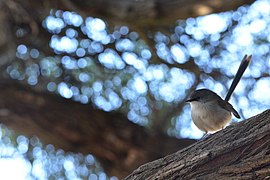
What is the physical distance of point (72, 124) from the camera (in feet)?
14.0

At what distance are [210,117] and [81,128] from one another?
4.01 ft

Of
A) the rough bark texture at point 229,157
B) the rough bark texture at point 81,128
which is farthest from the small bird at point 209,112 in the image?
the rough bark texture at point 229,157

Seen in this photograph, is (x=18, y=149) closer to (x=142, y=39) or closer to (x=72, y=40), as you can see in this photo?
(x=72, y=40)

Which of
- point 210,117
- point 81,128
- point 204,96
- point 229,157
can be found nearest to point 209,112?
point 210,117

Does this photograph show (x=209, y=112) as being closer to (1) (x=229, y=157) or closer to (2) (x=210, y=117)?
(2) (x=210, y=117)

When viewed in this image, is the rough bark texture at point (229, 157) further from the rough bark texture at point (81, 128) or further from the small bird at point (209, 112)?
the rough bark texture at point (81, 128)

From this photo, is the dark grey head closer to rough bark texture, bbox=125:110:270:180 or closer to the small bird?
the small bird

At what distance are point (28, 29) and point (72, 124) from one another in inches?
44.8

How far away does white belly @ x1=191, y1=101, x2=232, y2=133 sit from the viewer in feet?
11.5

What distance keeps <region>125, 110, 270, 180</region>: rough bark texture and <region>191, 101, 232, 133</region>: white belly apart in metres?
1.28

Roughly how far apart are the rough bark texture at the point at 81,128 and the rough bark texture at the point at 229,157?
211cm

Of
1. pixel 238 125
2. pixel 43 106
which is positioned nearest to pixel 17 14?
pixel 43 106

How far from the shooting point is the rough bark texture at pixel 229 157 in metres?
1.85

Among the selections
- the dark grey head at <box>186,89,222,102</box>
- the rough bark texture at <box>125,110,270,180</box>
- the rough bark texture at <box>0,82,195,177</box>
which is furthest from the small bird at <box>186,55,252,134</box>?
the rough bark texture at <box>125,110,270,180</box>
